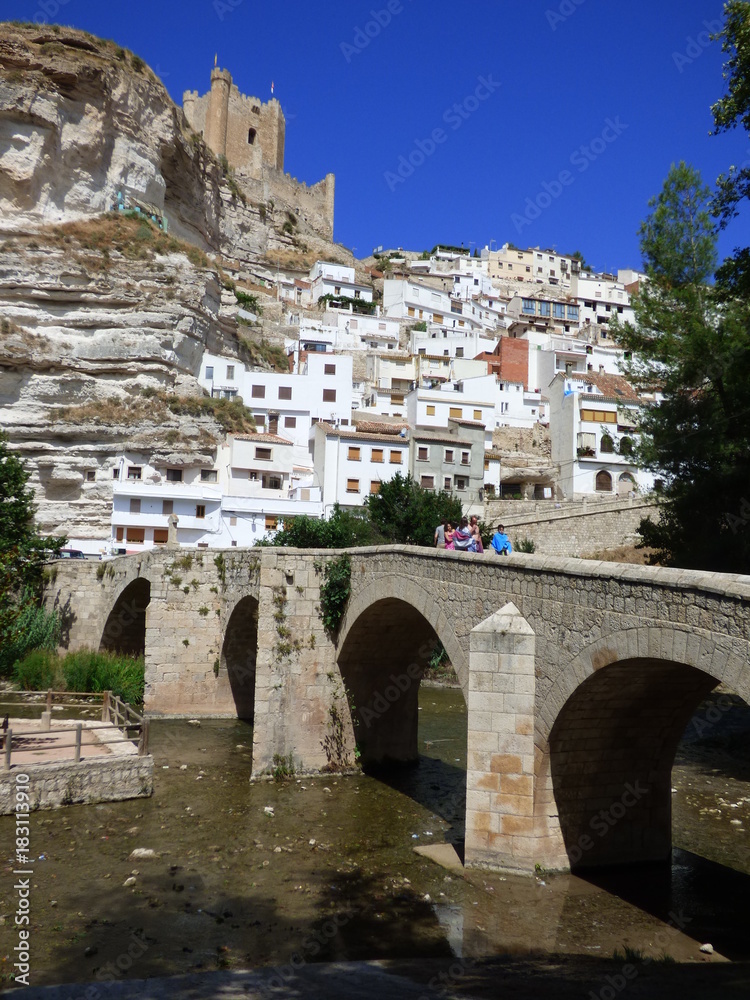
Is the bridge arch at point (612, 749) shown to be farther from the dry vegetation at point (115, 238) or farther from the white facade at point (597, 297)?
the white facade at point (597, 297)

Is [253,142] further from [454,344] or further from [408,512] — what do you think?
[408,512]

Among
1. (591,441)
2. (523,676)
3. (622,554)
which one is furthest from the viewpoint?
(591,441)

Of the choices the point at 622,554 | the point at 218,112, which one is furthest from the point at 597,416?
the point at 218,112

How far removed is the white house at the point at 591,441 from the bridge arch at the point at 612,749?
131 feet

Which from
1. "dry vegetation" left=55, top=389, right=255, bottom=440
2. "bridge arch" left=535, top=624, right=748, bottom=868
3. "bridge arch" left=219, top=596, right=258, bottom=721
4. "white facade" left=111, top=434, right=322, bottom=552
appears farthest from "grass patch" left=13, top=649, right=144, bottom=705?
"dry vegetation" left=55, top=389, right=255, bottom=440

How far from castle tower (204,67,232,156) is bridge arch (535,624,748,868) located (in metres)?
93.8

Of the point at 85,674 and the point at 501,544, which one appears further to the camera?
the point at 85,674

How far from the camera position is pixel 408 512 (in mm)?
33531

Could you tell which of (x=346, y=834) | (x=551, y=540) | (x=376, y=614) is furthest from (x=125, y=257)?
(x=346, y=834)

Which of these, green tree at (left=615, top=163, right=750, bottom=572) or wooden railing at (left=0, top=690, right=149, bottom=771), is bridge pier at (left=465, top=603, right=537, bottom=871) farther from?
green tree at (left=615, top=163, right=750, bottom=572)

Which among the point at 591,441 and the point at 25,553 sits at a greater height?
the point at 591,441

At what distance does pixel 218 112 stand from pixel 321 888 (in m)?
97.0

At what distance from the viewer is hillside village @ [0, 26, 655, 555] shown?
41.4 meters

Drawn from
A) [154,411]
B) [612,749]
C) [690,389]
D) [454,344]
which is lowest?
[612,749]
